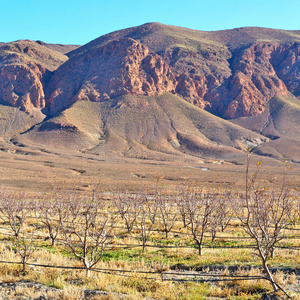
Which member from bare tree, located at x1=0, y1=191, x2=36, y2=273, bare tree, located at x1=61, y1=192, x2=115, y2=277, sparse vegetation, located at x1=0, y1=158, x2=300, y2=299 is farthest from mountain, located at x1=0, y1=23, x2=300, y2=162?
sparse vegetation, located at x1=0, y1=158, x2=300, y2=299

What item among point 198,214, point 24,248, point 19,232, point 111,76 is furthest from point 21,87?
point 24,248

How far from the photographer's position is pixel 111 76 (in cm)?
13862

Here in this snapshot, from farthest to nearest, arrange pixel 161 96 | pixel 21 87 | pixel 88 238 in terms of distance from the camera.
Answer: pixel 21 87 → pixel 161 96 → pixel 88 238

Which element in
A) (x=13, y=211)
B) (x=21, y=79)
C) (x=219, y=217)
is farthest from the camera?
(x=21, y=79)

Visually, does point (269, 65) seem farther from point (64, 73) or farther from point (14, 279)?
point (14, 279)

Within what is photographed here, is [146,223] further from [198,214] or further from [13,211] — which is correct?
[13,211]

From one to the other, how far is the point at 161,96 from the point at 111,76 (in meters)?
25.4

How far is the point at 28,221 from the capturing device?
20.8 meters

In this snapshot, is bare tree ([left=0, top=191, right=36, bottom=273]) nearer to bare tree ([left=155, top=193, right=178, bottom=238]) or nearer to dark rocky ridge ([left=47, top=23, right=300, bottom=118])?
bare tree ([left=155, top=193, right=178, bottom=238])

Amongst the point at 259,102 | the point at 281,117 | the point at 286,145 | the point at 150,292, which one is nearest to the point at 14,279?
the point at 150,292

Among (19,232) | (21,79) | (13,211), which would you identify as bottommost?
(19,232)

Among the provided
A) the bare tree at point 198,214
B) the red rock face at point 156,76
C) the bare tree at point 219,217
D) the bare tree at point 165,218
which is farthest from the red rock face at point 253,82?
the bare tree at point 198,214

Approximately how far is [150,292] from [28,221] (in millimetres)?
15792

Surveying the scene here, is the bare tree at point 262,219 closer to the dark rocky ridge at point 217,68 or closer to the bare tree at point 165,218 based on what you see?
the bare tree at point 165,218
